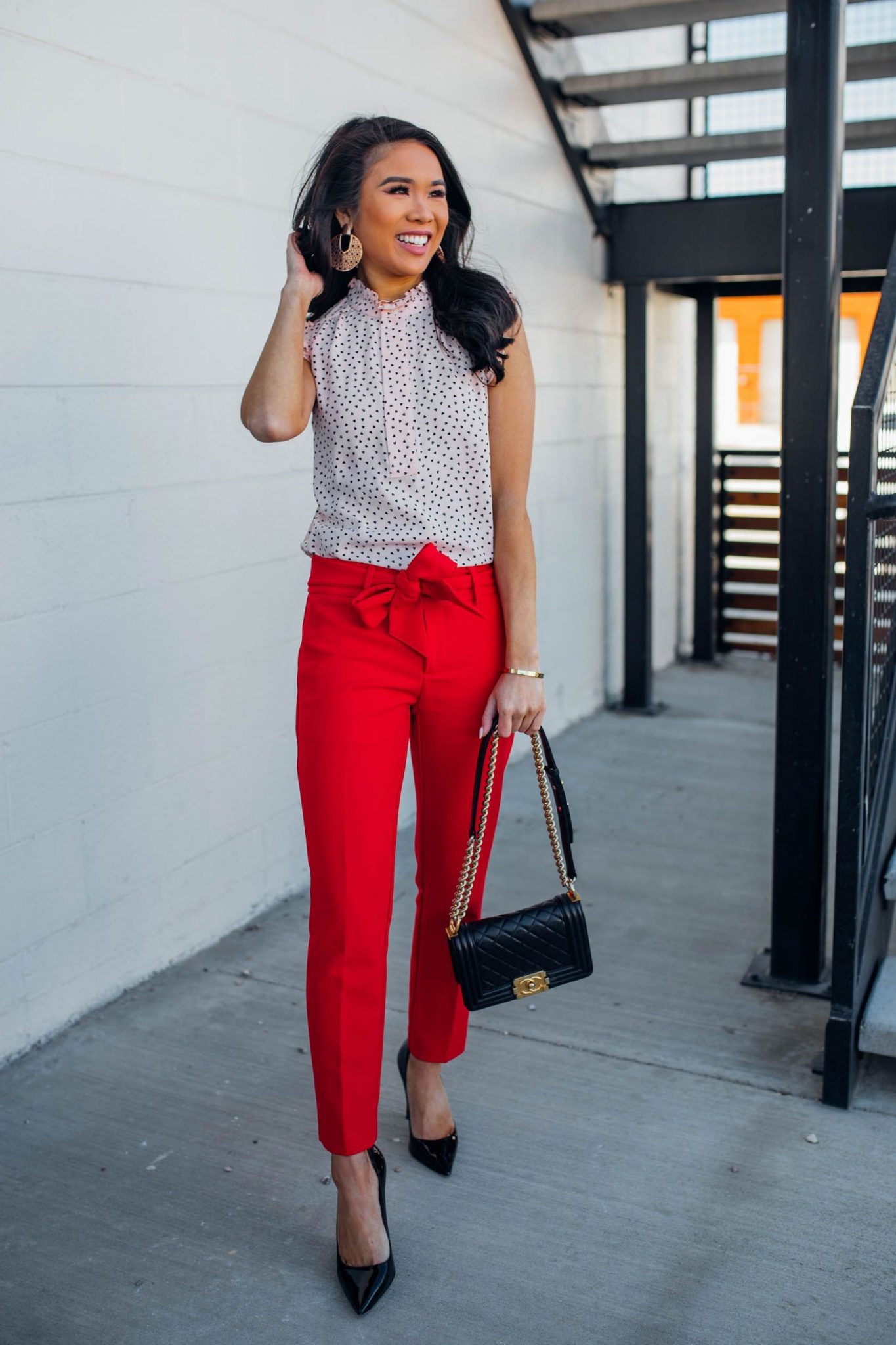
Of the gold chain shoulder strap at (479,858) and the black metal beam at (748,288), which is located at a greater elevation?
the black metal beam at (748,288)

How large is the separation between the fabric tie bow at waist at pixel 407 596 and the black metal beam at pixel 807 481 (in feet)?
3.53

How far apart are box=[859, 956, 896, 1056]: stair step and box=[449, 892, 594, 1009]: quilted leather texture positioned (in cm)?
68

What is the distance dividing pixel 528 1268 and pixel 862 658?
1.16 meters

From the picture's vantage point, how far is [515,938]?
1978mm

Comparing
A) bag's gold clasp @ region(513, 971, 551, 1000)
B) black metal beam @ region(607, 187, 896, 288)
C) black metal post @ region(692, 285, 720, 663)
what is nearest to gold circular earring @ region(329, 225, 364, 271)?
bag's gold clasp @ region(513, 971, 551, 1000)

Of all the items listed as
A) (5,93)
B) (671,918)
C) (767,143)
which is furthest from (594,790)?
(5,93)

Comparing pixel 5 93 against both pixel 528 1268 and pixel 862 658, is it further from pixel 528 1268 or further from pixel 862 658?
pixel 528 1268

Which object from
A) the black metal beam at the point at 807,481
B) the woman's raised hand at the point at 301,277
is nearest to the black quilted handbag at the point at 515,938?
the woman's raised hand at the point at 301,277

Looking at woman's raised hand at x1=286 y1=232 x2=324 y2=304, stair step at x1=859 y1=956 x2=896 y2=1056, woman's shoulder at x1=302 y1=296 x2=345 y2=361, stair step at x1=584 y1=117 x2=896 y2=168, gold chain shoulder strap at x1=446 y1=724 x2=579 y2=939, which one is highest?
stair step at x1=584 y1=117 x2=896 y2=168

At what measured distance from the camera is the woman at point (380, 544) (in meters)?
1.89

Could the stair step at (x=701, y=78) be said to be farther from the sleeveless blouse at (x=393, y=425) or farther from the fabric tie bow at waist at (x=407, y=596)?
the fabric tie bow at waist at (x=407, y=596)

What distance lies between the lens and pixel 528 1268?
1.98 m

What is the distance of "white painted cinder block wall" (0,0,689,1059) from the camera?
2.51 meters

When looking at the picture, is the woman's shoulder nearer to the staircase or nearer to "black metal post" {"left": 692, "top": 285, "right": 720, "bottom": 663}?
the staircase
